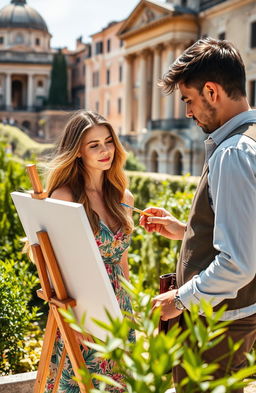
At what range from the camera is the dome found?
227 feet

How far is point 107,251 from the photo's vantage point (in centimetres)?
254

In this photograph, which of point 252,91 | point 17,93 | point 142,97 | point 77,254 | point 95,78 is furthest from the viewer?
point 17,93

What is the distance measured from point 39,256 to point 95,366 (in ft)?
2.04

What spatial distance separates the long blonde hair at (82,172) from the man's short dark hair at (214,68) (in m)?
0.73

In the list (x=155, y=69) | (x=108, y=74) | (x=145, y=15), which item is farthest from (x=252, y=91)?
(x=108, y=74)

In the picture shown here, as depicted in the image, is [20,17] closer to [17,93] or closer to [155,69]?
[17,93]

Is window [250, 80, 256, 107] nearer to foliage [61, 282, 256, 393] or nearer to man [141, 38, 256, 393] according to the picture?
man [141, 38, 256, 393]

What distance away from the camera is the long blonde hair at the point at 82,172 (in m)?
2.48

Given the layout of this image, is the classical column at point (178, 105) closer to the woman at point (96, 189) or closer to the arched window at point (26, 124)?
the woman at point (96, 189)

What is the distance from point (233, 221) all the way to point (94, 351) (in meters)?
1.05

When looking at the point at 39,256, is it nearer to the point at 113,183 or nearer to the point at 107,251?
the point at 107,251

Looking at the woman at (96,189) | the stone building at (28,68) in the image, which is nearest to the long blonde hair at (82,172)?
the woman at (96,189)

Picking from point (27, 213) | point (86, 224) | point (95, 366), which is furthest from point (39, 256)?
point (95, 366)

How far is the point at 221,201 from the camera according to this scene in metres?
1.68
